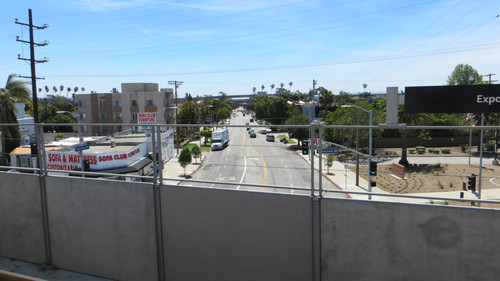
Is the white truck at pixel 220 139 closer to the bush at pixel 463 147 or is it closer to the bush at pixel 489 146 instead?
the bush at pixel 463 147

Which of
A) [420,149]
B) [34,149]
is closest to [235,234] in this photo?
[420,149]

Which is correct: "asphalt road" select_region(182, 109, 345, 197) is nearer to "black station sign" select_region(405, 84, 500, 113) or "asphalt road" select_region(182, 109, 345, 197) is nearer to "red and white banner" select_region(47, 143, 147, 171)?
"red and white banner" select_region(47, 143, 147, 171)

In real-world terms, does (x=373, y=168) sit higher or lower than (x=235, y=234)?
higher

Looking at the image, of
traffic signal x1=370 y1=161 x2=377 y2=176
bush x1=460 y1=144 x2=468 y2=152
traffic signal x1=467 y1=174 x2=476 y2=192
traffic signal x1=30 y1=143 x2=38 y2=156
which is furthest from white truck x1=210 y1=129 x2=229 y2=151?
traffic signal x1=30 y1=143 x2=38 y2=156

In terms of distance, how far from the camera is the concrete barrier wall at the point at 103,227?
5891mm

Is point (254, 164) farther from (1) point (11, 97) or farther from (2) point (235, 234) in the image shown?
(1) point (11, 97)

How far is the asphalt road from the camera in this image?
17.1 feet

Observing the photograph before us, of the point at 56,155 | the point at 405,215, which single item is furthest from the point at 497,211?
the point at 56,155

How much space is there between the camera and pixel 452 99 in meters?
9.10

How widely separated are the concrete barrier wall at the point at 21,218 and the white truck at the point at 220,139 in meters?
3.73

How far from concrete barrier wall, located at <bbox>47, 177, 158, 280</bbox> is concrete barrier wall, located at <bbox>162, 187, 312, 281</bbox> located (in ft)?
1.42

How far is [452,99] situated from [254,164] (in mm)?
6648

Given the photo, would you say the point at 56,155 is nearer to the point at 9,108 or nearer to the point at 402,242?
the point at 402,242

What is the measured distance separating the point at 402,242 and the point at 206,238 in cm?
292
